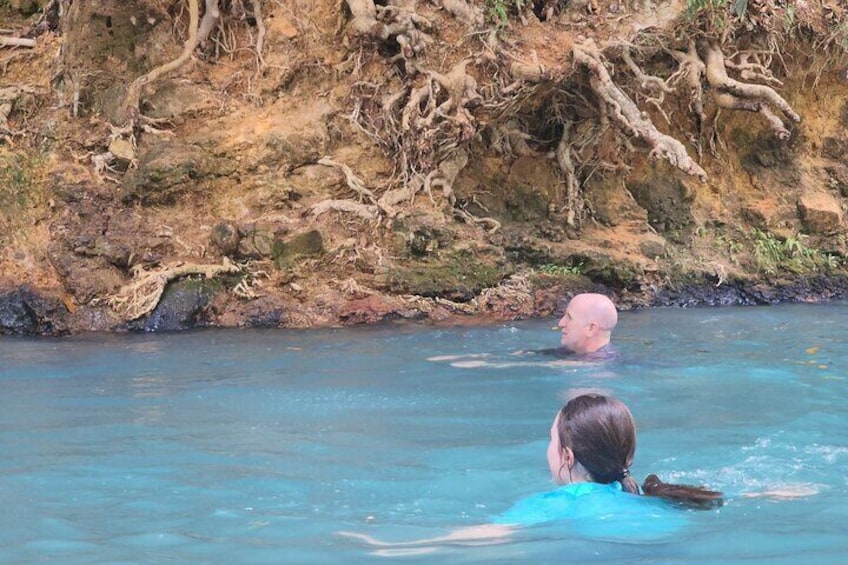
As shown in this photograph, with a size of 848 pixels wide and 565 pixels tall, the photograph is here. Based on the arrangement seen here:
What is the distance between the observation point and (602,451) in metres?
3.91

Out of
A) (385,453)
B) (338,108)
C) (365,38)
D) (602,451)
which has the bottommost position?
(385,453)

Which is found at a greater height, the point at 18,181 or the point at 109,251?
the point at 18,181

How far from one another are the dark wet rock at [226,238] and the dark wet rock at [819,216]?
7.82 metres

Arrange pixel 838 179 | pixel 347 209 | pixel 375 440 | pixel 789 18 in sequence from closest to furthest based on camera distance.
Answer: pixel 375 440 → pixel 347 209 → pixel 789 18 → pixel 838 179

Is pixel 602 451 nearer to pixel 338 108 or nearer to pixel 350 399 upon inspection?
pixel 350 399

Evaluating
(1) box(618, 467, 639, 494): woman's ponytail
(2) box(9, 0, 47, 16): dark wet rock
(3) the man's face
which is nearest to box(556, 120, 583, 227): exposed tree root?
(3) the man's face

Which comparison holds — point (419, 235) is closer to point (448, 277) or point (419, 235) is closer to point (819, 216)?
point (448, 277)

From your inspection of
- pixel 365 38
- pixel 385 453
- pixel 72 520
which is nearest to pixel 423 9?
pixel 365 38

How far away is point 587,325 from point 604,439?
176 inches

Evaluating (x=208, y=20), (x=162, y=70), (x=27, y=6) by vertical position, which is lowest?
(x=162, y=70)

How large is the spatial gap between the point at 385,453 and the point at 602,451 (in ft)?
6.60

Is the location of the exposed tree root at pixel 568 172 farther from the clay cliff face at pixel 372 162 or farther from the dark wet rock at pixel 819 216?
the dark wet rock at pixel 819 216

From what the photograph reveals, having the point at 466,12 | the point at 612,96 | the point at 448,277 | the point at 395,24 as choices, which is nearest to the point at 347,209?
the point at 448,277

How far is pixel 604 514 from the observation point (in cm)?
400
